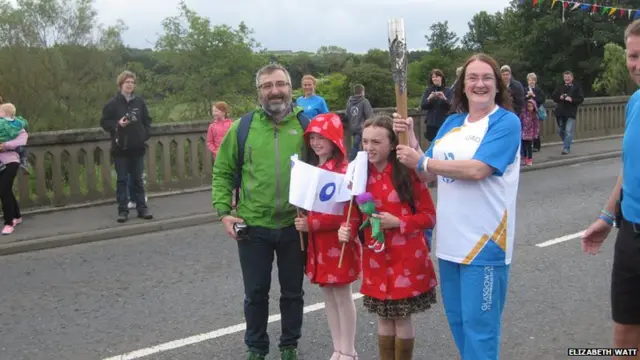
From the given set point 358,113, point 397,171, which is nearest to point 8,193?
point 358,113

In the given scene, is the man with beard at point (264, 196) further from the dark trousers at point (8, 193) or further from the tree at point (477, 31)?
the tree at point (477, 31)

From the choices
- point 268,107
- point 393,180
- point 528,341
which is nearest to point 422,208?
point 393,180

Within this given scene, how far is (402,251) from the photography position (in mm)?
3707

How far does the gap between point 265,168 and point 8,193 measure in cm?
609

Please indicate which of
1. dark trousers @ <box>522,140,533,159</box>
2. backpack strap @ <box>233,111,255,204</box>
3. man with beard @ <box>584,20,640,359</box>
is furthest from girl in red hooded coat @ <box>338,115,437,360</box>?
dark trousers @ <box>522,140,533,159</box>

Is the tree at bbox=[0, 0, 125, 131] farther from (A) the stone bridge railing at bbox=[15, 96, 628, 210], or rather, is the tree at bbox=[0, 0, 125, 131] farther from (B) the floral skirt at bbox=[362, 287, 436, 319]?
(B) the floral skirt at bbox=[362, 287, 436, 319]

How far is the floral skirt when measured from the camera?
3.69 m

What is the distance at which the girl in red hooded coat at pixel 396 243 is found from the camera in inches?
145

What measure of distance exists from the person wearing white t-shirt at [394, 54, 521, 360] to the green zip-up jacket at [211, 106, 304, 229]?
1.00 meters

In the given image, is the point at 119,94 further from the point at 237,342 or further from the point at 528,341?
the point at 528,341

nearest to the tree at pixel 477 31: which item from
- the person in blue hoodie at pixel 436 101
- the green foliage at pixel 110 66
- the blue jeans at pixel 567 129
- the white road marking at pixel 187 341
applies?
the green foliage at pixel 110 66

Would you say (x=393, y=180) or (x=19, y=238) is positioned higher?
(x=393, y=180)

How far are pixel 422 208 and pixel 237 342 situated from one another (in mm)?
1914

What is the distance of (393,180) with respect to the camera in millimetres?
3742
